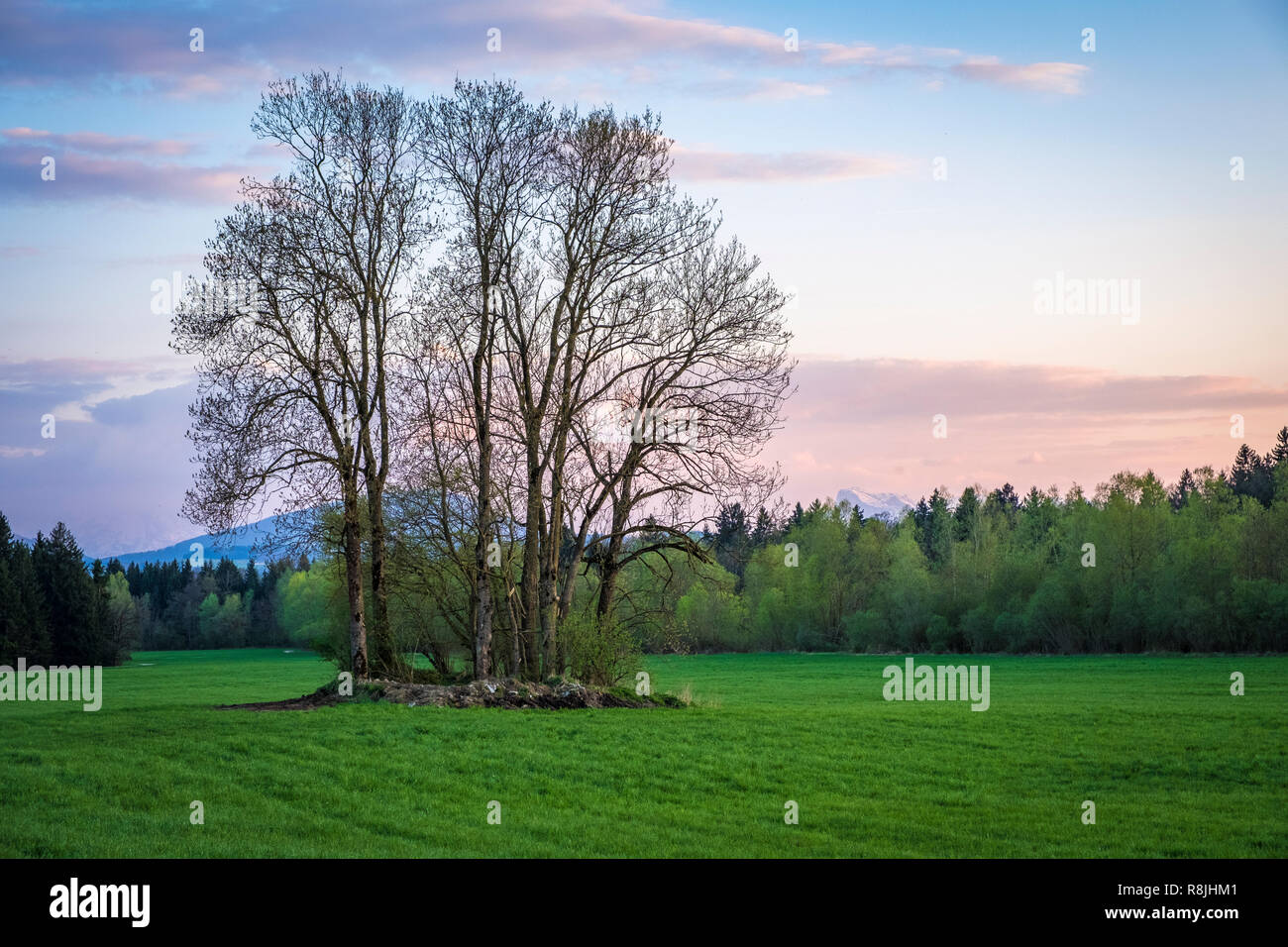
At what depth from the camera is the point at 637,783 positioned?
16.2 meters

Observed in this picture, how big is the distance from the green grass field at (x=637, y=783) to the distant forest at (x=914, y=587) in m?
7.59

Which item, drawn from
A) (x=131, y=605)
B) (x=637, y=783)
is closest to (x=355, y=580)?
(x=637, y=783)

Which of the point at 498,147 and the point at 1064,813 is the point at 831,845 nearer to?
the point at 1064,813

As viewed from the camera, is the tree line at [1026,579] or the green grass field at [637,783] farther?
the tree line at [1026,579]

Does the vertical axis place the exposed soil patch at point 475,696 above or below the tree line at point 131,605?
above

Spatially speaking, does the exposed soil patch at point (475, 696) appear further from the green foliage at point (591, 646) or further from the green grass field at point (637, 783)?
the green foliage at point (591, 646)

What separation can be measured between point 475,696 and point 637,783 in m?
8.98

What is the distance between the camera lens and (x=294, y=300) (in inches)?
1035

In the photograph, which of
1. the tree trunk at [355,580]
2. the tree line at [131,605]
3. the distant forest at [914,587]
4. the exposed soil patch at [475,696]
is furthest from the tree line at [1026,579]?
the tree line at [131,605]

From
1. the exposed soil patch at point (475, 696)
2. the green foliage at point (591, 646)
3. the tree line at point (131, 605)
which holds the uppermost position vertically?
the green foliage at point (591, 646)

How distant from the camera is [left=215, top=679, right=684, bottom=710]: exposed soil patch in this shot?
23938 mm

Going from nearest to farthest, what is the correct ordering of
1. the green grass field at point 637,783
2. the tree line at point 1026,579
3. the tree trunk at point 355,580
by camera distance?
the green grass field at point 637,783, the tree trunk at point 355,580, the tree line at point 1026,579

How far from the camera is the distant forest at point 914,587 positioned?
3147cm

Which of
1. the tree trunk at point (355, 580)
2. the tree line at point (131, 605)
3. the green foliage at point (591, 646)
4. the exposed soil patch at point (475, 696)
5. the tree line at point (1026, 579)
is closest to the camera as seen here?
the exposed soil patch at point (475, 696)
